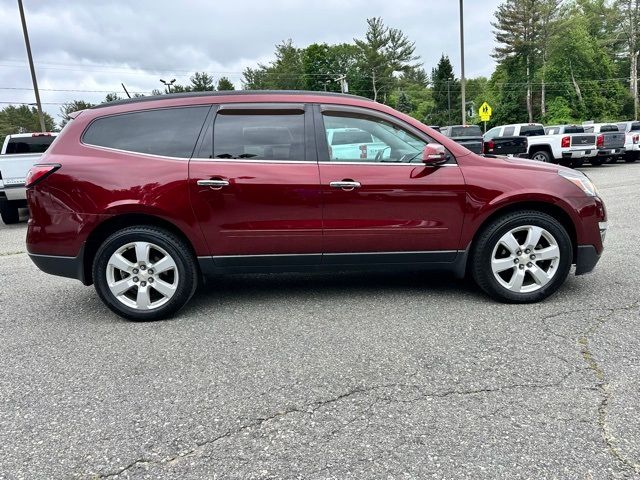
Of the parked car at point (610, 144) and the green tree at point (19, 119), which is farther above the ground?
the green tree at point (19, 119)

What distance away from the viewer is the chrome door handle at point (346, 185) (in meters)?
3.84

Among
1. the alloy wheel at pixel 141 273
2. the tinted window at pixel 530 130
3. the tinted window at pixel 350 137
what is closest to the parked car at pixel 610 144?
the tinted window at pixel 530 130

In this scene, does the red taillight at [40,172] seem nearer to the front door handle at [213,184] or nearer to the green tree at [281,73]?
the front door handle at [213,184]

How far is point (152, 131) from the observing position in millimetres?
3912

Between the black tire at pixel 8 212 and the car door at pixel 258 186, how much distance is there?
8333 millimetres

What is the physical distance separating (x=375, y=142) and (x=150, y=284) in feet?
6.99

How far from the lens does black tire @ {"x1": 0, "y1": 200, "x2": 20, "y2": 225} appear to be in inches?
400

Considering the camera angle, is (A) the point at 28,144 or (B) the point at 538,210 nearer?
(B) the point at 538,210

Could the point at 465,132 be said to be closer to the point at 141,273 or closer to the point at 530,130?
the point at 530,130

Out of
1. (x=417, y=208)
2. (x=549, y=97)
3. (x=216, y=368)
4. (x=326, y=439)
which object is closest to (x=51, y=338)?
(x=216, y=368)

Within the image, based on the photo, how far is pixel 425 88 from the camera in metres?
87.1

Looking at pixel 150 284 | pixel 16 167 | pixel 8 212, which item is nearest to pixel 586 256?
pixel 150 284

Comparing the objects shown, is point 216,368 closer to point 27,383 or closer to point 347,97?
point 27,383

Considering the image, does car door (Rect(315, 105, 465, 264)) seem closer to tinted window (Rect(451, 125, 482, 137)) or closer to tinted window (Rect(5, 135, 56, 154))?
tinted window (Rect(5, 135, 56, 154))
